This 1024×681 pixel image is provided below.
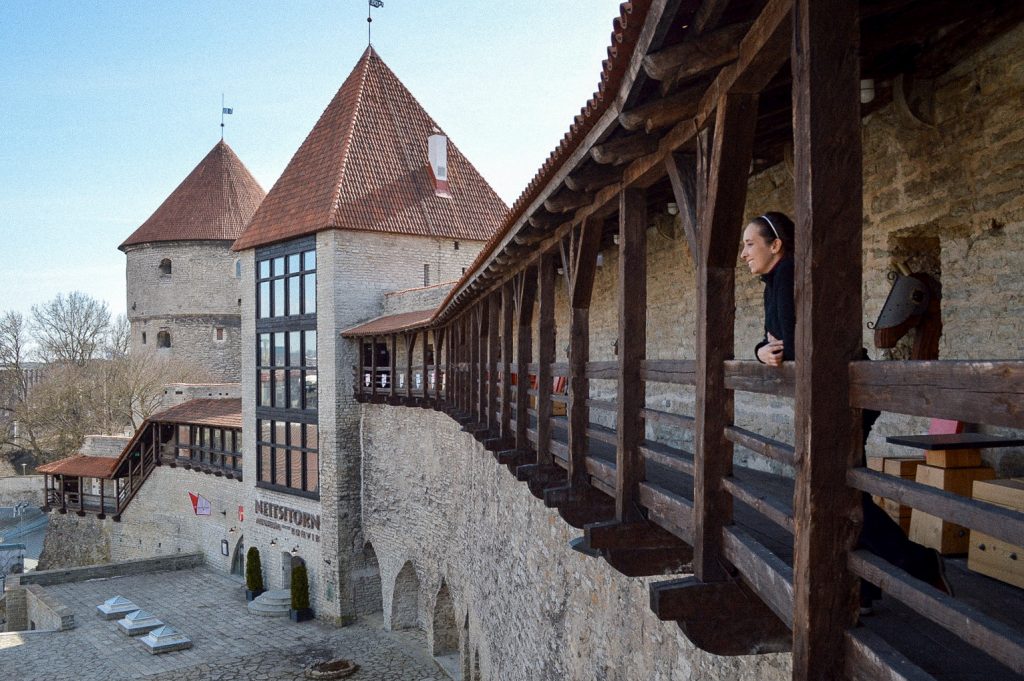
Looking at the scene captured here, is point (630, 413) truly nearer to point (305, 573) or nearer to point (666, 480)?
point (666, 480)

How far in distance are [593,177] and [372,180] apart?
17.3 meters

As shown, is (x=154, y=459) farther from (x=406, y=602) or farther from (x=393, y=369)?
(x=393, y=369)

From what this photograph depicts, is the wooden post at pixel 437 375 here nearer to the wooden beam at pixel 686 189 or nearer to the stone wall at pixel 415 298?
the stone wall at pixel 415 298

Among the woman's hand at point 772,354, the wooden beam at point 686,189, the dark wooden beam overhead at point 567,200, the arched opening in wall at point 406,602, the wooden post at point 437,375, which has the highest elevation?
the dark wooden beam overhead at point 567,200

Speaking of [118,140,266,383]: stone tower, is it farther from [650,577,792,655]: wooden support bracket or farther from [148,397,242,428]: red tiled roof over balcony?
[650,577,792,655]: wooden support bracket

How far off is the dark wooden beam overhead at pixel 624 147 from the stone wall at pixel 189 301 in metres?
32.4

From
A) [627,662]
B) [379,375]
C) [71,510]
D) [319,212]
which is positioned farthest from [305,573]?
[627,662]

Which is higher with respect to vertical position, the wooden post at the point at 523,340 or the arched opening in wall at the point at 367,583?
the wooden post at the point at 523,340

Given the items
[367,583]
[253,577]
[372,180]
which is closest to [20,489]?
[253,577]

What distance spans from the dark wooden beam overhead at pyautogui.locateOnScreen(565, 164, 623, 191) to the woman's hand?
6.39 ft

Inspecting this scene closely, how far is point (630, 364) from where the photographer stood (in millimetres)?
3939

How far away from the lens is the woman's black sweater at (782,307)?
2.45 meters

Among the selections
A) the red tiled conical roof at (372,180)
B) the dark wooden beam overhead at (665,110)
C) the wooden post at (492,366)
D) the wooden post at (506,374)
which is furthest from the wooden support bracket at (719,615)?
the red tiled conical roof at (372,180)

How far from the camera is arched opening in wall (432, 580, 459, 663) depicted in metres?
15.1
